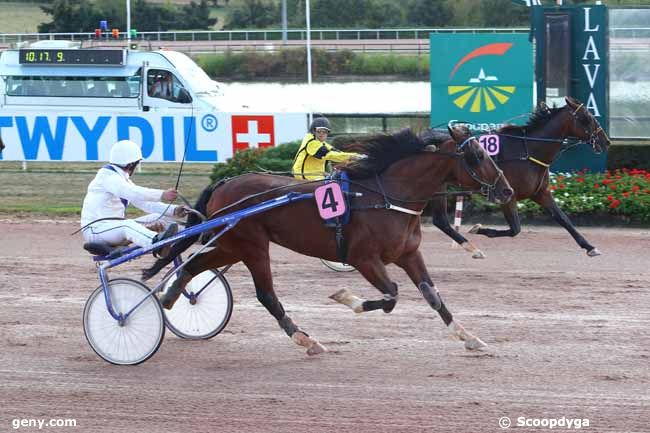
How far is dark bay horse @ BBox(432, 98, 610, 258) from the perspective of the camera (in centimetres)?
1000

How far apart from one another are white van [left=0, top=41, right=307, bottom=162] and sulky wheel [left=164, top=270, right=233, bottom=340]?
8.41 meters

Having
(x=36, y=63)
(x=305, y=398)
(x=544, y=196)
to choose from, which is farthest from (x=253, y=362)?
(x=36, y=63)

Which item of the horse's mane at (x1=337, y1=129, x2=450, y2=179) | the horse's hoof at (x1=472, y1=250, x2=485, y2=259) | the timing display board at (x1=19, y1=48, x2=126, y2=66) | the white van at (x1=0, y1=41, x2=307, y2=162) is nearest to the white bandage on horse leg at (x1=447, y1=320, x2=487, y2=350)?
the horse's mane at (x1=337, y1=129, x2=450, y2=179)

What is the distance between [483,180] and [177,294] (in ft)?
7.14

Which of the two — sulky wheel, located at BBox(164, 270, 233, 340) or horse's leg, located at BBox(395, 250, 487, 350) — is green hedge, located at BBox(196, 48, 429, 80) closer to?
sulky wheel, located at BBox(164, 270, 233, 340)

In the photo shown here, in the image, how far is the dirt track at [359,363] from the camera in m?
5.59

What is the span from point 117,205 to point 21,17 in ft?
129

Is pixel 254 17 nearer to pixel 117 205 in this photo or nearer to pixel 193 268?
pixel 193 268

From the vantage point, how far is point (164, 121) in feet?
52.3

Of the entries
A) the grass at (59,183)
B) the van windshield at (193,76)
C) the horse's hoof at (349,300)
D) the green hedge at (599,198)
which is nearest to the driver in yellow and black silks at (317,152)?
the horse's hoof at (349,300)

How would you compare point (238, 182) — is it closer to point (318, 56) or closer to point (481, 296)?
point (481, 296)

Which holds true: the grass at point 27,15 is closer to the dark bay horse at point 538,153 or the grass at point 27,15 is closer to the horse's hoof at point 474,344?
the dark bay horse at point 538,153

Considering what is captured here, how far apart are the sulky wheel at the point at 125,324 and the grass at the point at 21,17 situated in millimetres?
34694

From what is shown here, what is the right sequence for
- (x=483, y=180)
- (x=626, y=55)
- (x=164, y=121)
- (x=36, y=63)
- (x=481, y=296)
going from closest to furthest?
(x=483, y=180) < (x=481, y=296) < (x=626, y=55) < (x=164, y=121) < (x=36, y=63)
